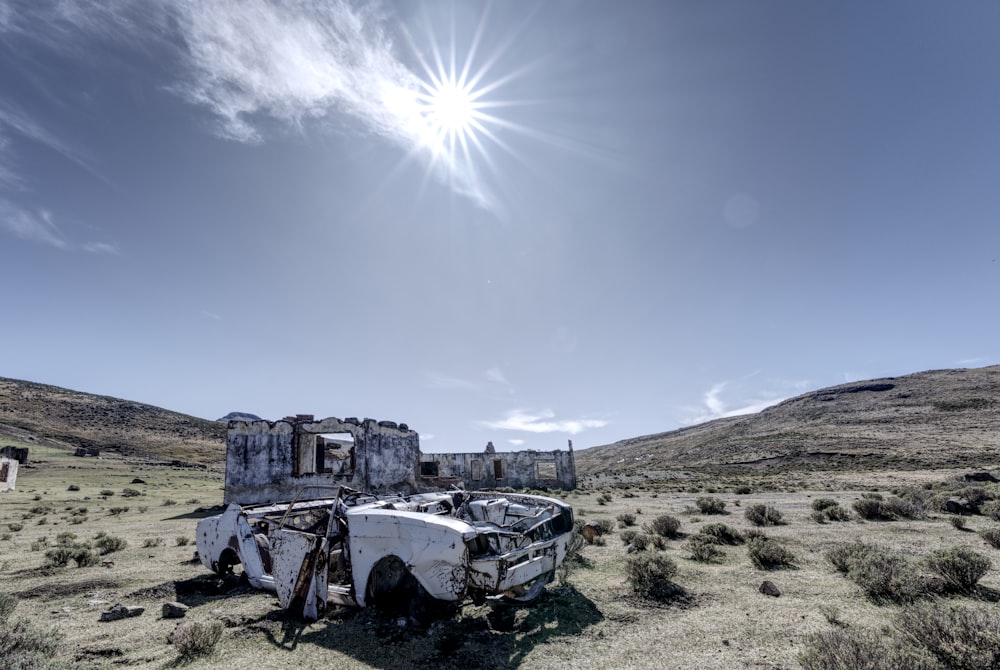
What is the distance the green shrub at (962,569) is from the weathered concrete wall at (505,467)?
31.0 meters

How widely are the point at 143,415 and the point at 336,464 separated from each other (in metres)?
62.1

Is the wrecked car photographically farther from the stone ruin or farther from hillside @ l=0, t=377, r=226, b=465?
hillside @ l=0, t=377, r=226, b=465

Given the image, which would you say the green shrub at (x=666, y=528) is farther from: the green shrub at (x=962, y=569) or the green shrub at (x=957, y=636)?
the green shrub at (x=957, y=636)

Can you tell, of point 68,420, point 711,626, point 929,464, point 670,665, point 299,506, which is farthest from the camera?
point 68,420

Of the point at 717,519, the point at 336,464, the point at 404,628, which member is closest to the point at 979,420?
the point at 717,519

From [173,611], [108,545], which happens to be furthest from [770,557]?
[108,545]

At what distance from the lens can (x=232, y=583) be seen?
7.61m

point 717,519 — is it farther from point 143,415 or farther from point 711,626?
point 143,415

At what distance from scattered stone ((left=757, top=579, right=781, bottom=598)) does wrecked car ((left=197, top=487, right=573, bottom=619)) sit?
111 inches

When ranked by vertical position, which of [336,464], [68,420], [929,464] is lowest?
[929,464]

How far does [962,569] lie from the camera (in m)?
5.93

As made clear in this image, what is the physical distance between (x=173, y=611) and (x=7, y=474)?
3234 centimetres

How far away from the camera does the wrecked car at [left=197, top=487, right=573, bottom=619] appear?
490cm

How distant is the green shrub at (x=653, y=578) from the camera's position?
6562mm
